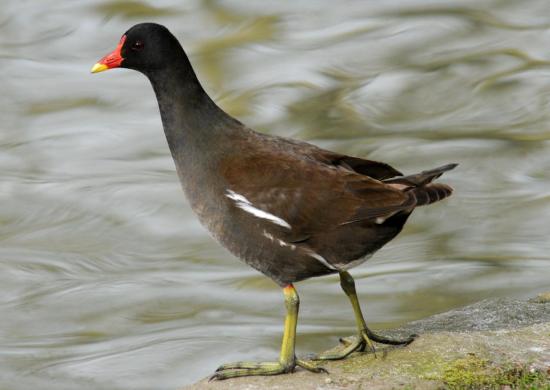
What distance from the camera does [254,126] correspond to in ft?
37.6

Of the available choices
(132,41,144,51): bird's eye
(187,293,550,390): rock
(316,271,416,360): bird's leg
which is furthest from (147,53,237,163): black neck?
(187,293,550,390): rock

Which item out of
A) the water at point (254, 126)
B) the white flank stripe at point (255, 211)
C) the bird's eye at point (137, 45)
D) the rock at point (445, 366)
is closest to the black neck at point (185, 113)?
the bird's eye at point (137, 45)

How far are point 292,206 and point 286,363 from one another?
0.73m

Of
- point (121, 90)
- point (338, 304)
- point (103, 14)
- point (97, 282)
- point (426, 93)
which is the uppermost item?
point (103, 14)

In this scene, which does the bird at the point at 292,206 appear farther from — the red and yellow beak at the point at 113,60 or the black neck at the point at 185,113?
the red and yellow beak at the point at 113,60

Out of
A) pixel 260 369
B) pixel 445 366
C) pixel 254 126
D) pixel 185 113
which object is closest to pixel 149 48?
pixel 185 113

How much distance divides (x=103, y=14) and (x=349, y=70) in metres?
3.14

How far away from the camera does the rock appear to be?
4.89 m

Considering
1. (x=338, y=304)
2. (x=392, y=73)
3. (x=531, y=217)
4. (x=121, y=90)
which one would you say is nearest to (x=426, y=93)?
(x=392, y=73)

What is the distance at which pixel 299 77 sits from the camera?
12.2m

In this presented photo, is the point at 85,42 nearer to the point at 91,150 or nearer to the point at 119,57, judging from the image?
the point at 91,150

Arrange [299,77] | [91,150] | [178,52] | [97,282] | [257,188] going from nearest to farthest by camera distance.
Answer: [257,188] < [178,52] < [97,282] < [91,150] < [299,77]

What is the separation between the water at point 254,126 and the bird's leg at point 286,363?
2.50 meters

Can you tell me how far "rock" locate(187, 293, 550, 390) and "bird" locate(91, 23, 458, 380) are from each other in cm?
9
